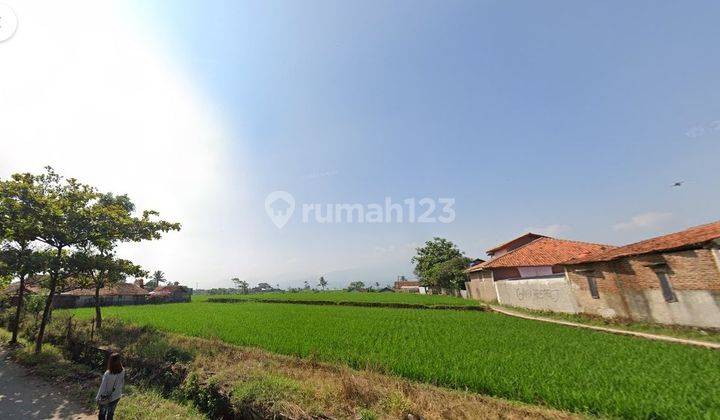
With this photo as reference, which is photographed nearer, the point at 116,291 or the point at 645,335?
the point at 645,335

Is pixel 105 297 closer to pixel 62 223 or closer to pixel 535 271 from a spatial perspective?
pixel 62 223

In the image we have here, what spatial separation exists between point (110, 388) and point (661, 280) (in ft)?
66.5

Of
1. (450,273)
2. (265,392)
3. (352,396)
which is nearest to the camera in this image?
(352,396)

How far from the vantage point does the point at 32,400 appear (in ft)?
24.0

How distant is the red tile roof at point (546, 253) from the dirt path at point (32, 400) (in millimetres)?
27150

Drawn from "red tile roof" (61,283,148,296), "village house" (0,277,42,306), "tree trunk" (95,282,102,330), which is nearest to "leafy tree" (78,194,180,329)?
"tree trunk" (95,282,102,330)

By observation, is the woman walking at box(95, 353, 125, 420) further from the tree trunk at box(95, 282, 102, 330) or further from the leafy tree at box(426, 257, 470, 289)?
the leafy tree at box(426, 257, 470, 289)

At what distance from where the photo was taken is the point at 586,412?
5.14 meters

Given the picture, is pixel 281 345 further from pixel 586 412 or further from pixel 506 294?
pixel 506 294

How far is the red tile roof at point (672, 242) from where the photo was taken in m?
11.5

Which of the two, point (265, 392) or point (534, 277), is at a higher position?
point (534, 277)

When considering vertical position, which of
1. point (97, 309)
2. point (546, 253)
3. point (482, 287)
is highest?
point (546, 253)

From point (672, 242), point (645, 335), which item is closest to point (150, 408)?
point (645, 335)

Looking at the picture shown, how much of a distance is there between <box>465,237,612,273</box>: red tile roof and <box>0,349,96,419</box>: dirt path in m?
27.2
